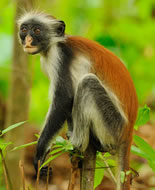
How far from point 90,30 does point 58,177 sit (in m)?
6.33

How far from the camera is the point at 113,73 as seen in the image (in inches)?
Answer: 221

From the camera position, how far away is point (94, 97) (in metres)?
5.88

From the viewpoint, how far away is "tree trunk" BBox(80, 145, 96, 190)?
4.58 meters

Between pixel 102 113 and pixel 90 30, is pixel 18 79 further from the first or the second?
pixel 90 30

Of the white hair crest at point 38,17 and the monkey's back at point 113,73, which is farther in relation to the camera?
the white hair crest at point 38,17

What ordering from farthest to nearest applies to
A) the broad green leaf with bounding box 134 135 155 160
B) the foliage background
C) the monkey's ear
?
the foliage background
the monkey's ear
the broad green leaf with bounding box 134 135 155 160

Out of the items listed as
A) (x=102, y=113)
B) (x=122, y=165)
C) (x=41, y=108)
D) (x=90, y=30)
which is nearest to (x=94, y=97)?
(x=102, y=113)

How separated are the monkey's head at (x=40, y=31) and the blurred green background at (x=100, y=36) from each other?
3.99m

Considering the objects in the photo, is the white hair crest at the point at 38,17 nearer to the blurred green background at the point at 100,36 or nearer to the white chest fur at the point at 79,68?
the white chest fur at the point at 79,68

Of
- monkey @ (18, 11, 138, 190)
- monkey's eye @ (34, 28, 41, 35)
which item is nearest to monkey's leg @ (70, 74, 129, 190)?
A: monkey @ (18, 11, 138, 190)

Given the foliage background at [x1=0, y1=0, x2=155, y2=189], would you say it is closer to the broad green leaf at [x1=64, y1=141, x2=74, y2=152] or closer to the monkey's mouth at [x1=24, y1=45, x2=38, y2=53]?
the monkey's mouth at [x1=24, y1=45, x2=38, y2=53]

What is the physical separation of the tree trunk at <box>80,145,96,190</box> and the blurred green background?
589 centimetres

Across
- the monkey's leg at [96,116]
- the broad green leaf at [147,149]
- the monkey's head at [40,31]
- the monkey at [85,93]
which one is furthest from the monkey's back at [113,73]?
the broad green leaf at [147,149]

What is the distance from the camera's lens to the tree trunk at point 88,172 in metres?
4.58
